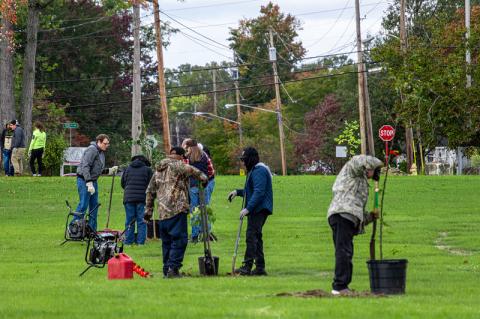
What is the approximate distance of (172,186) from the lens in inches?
687

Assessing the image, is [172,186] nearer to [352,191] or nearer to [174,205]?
[174,205]

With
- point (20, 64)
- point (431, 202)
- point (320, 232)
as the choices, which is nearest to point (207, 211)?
point (320, 232)

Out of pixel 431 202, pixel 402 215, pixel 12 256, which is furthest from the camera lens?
pixel 431 202

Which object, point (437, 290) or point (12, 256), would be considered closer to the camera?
point (437, 290)

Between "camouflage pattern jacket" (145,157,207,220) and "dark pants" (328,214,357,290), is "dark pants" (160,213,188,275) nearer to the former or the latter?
"camouflage pattern jacket" (145,157,207,220)

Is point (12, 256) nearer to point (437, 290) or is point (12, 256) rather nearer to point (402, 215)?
point (437, 290)

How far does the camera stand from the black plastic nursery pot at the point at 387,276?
1465 cm

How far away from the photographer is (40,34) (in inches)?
2913

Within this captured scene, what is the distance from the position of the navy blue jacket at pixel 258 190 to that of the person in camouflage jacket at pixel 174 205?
819 mm

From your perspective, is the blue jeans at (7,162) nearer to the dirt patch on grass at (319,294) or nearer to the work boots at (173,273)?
the work boots at (173,273)

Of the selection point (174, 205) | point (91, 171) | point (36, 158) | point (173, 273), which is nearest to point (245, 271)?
point (173, 273)

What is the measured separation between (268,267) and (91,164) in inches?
232

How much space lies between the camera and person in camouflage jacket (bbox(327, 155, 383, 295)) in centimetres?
1475

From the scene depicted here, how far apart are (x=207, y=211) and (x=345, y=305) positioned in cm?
Answer: 519
